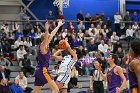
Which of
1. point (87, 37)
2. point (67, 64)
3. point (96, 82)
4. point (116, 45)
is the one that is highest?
point (87, 37)

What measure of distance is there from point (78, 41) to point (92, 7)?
254 inches

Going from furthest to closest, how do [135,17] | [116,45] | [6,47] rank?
[135,17], [116,45], [6,47]

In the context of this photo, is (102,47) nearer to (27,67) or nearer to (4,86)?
(27,67)

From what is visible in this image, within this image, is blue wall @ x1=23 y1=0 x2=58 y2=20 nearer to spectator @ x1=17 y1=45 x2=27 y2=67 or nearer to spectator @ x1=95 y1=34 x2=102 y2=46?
spectator @ x1=95 y1=34 x2=102 y2=46

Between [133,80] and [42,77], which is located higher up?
[133,80]

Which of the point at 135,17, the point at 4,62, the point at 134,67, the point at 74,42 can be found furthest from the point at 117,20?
the point at 134,67

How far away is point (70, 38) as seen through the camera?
21078 mm

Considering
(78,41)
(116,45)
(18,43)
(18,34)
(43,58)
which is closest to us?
(43,58)

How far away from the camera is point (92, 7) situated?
27328 millimetres

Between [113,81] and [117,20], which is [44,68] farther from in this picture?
[117,20]

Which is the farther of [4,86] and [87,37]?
[87,37]

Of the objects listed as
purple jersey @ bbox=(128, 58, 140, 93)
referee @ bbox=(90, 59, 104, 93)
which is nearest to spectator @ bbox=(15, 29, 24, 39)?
referee @ bbox=(90, 59, 104, 93)

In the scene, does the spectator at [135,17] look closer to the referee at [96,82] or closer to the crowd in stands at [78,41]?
the crowd in stands at [78,41]

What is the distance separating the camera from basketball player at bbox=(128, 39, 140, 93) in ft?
17.9
